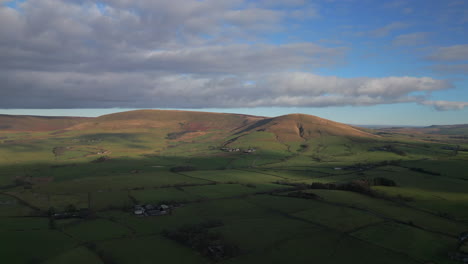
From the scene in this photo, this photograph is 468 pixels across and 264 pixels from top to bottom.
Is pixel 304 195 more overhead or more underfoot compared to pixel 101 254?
more overhead

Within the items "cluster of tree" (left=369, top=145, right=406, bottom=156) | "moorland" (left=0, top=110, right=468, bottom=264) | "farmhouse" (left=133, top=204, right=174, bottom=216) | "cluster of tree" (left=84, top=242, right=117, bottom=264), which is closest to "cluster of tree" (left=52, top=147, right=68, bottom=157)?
"moorland" (left=0, top=110, right=468, bottom=264)

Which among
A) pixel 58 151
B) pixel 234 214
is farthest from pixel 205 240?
pixel 58 151

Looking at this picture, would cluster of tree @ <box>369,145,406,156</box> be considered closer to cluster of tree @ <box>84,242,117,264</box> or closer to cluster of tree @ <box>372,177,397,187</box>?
cluster of tree @ <box>372,177,397,187</box>

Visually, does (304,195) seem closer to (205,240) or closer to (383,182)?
(383,182)

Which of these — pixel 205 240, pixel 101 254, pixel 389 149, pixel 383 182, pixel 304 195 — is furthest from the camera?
pixel 389 149

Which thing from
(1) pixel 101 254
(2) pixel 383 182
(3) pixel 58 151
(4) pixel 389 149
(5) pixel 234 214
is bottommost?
(1) pixel 101 254

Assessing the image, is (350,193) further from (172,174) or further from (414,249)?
(172,174)

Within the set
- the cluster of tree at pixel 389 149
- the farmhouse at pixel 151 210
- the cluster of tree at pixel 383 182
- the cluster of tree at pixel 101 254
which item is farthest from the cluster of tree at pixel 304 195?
the cluster of tree at pixel 389 149

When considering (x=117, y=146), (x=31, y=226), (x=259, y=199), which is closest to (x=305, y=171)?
(x=259, y=199)

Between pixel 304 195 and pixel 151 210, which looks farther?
pixel 304 195
